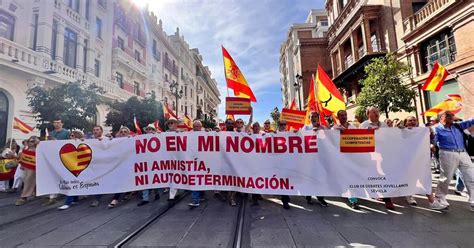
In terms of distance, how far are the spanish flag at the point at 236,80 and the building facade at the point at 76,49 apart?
1285cm

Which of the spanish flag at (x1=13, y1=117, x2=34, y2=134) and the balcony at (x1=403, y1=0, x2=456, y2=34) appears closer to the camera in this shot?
the spanish flag at (x1=13, y1=117, x2=34, y2=134)

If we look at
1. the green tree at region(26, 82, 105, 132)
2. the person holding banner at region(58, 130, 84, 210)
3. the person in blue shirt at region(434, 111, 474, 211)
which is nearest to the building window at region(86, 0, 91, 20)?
the green tree at region(26, 82, 105, 132)

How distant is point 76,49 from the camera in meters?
18.1

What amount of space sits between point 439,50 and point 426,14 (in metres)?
2.58

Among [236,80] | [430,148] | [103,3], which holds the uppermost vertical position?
[103,3]

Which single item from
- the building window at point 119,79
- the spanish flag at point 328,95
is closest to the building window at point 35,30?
the building window at point 119,79

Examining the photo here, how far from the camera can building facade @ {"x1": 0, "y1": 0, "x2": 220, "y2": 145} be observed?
513 inches

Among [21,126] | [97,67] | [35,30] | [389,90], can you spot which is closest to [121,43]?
[97,67]

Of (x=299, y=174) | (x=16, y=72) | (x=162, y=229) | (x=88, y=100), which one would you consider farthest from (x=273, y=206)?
(x=16, y=72)

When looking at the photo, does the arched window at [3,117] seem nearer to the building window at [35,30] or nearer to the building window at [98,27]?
the building window at [35,30]

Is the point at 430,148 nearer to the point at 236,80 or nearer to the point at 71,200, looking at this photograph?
the point at 236,80

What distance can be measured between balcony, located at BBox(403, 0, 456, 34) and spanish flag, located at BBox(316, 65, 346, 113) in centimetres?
1174

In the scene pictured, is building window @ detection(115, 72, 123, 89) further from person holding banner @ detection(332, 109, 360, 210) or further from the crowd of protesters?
person holding banner @ detection(332, 109, 360, 210)

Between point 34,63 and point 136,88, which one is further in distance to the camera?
point 136,88
